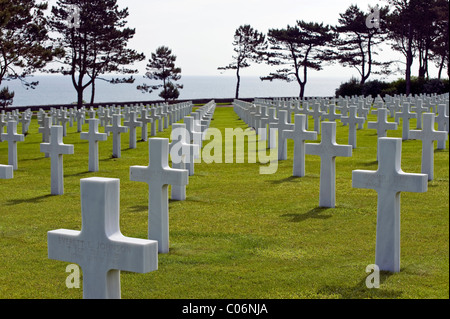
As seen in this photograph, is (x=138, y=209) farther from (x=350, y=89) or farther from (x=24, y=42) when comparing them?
(x=350, y=89)

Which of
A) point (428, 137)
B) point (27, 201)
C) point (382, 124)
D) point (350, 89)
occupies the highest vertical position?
point (350, 89)

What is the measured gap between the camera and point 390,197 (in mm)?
5527

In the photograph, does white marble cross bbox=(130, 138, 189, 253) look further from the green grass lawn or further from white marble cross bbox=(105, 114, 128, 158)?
white marble cross bbox=(105, 114, 128, 158)

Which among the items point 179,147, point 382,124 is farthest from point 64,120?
point 179,147

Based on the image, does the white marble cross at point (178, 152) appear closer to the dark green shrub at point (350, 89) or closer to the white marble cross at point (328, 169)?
the white marble cross at point (328, 169)

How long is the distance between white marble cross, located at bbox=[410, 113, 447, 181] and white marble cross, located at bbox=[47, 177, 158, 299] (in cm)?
714

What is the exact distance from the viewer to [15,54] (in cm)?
3212

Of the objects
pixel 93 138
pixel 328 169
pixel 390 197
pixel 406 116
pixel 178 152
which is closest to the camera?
pixel 390 197

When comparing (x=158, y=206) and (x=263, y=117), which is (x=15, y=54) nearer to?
(x=263, y=117)

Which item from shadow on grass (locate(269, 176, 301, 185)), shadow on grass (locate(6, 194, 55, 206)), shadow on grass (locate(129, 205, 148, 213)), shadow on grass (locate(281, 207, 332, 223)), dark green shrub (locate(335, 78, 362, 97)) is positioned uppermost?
dark green shrub (locate(335, 78, 362, 97))

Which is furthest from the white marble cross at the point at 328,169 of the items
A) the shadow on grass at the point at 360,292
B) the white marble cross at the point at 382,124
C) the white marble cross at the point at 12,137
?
the white marble cross at the point at 12,137

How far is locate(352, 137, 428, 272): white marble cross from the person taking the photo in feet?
17.9

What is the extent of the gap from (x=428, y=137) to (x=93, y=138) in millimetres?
6655

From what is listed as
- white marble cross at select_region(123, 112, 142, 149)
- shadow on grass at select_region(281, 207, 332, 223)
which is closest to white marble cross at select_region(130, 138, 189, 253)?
shadow on grass at select_region(281, 207, 332, 223)
